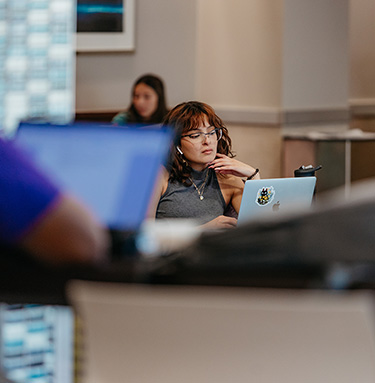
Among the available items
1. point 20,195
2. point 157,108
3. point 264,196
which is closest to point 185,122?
point 264,196

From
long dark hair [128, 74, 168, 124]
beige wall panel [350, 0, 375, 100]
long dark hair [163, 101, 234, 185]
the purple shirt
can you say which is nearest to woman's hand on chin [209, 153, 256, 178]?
long dark hair [163, 101, 234, 185]

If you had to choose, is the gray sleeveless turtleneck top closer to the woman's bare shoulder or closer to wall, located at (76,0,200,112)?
the woman's bare shoulder

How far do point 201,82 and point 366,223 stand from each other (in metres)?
5.92

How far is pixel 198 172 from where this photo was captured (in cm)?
312

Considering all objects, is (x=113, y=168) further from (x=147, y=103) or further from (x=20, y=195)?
(x=147, y=103)

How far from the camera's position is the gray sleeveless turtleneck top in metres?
3.01

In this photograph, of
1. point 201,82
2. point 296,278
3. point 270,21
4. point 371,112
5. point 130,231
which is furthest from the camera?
point 371,112

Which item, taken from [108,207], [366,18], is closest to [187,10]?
[366,18]

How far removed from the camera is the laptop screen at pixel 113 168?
0.89 meters

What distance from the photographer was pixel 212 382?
814 mm

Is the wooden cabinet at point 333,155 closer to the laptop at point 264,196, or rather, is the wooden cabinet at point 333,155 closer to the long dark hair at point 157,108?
the long dark hair at point 157,108

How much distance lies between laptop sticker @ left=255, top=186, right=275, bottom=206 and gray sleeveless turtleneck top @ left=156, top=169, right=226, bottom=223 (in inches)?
19.9

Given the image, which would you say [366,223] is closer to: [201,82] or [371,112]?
[201,82]

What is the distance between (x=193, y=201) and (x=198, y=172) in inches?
5.5
